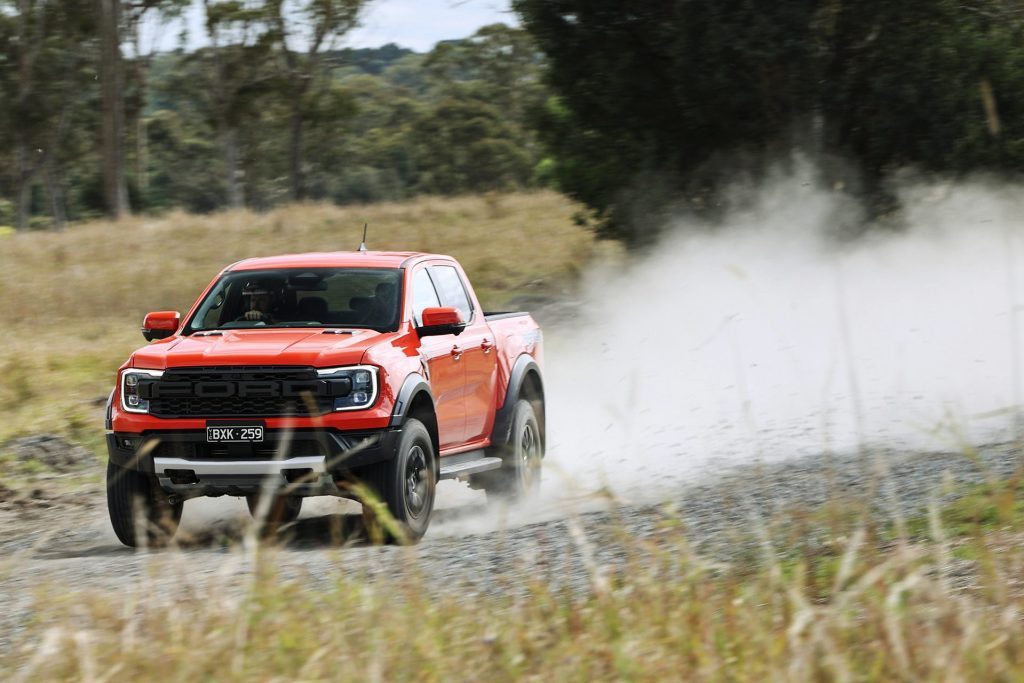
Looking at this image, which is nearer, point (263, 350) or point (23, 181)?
point (263, 350)

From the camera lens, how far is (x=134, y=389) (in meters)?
8.42

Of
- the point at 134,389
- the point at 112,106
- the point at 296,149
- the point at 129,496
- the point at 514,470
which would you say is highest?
the point at 112,106

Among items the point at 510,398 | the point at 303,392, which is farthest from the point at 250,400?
the point at 510,398

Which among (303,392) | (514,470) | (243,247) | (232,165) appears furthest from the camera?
(232,165)

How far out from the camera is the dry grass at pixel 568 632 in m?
3.78

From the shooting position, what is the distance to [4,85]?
53.9 metres

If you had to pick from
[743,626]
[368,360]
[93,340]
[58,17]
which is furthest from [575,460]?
[58,17]

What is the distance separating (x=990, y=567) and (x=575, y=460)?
846cm

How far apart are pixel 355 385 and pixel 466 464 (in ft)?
5.32

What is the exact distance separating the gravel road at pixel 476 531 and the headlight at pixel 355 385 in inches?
30.3

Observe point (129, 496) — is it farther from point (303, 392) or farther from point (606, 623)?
point (606, 623)

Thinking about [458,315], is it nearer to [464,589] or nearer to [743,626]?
[464,589]

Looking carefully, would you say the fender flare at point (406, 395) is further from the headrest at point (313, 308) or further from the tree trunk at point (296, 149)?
the tree trunk at point (296, 149)

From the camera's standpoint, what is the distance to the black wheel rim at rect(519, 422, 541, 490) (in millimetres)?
10320
